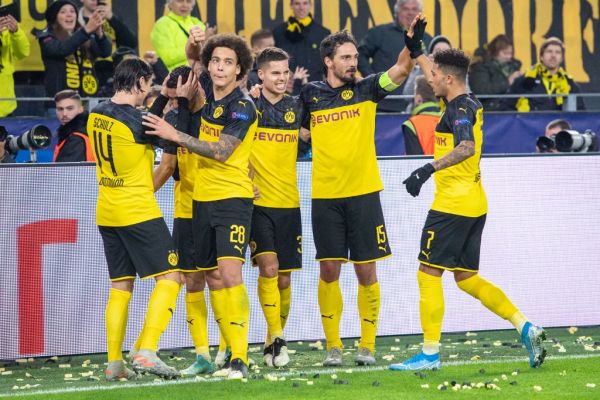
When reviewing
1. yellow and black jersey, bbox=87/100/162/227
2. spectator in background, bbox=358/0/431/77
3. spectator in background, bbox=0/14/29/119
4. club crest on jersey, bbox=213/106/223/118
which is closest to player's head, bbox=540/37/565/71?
spectator in background, bbox=358/0/431/77

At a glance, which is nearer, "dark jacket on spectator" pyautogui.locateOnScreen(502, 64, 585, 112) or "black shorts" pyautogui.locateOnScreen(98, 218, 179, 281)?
"black shorts" pyautogui.locateOnScreen(98, 218, 179, 281)

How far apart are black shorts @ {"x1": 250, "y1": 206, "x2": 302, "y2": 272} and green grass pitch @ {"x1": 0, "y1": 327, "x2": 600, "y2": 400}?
2.59 ft

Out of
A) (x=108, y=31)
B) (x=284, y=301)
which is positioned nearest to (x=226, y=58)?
(x=284, y=301)

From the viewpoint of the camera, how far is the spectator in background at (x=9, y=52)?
13.0m

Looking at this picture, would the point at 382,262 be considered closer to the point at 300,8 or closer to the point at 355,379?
the point at 355,379

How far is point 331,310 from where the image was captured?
30.8ft

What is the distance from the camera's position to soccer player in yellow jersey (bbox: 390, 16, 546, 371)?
8.83 m

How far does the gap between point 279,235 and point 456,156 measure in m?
1.56

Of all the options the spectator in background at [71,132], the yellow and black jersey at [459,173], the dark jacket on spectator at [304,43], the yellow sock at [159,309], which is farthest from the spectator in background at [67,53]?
the yellow and black jersey at [459,173]

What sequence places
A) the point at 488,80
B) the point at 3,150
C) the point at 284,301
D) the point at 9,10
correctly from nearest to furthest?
the point at 284,301
the point at 3,150
the point at 9,10
the point at 488,80

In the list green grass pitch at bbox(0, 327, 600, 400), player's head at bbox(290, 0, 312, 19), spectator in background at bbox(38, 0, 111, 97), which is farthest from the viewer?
player's head at bbox(290, 0, 312, 19)

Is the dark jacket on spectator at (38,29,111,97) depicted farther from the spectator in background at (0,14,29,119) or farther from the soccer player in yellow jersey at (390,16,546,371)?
the soccer player in yellow jersey at (390,16,546,371)

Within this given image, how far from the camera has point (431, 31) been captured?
1620cm

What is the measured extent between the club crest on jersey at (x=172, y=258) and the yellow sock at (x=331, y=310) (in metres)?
1.34
